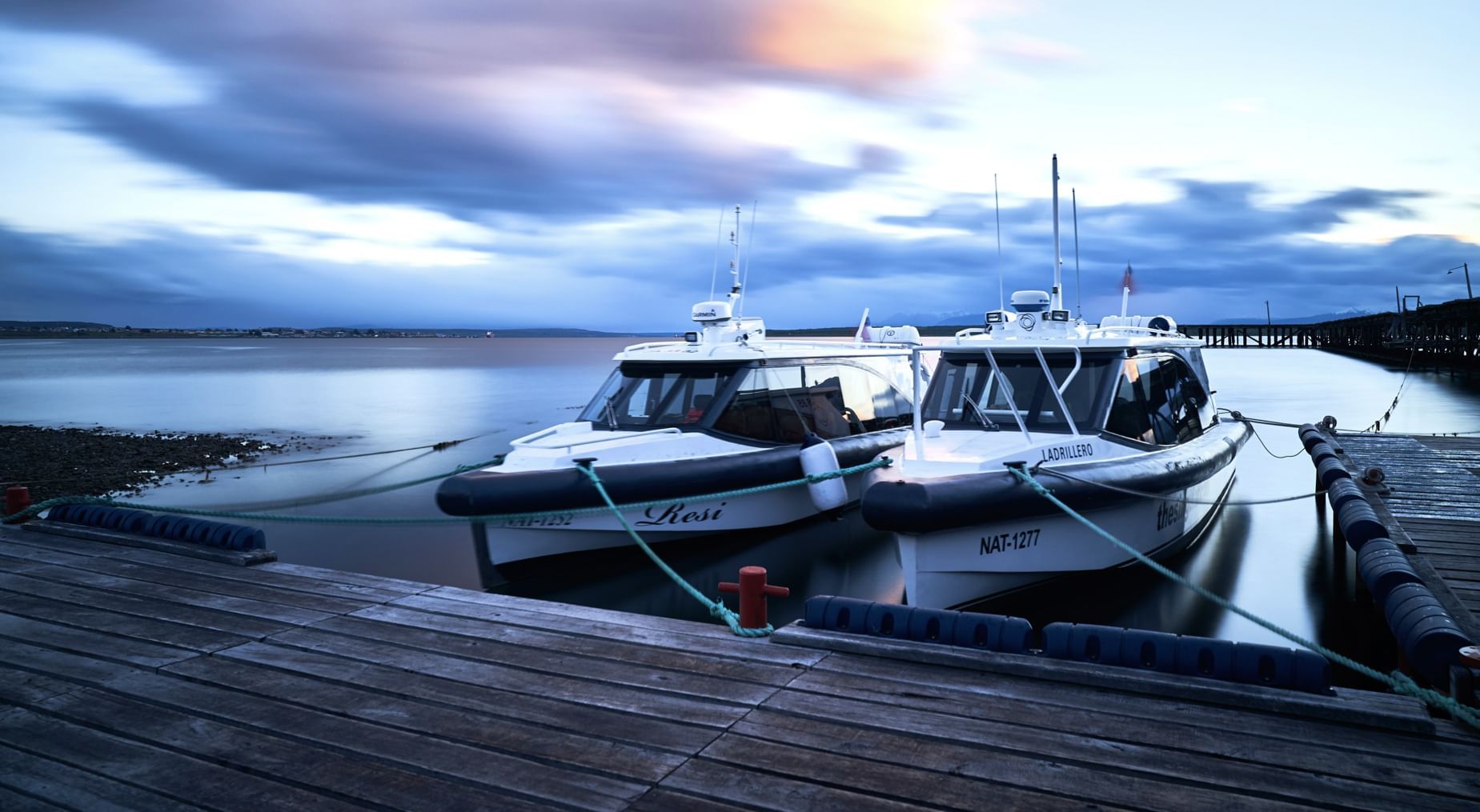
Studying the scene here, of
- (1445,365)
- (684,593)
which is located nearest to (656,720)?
(684,593)

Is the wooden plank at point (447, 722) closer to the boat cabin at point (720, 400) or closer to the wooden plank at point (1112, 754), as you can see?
the wooden plank at point (1112, 754)

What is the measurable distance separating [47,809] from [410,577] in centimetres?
833

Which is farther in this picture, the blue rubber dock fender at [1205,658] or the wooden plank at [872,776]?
the blue rubber dock fender at [1205,658]

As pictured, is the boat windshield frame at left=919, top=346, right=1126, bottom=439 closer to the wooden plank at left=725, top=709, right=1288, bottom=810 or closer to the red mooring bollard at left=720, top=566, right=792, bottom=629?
the red mooring bollard at left=720, top=566, right=792, bottom=629

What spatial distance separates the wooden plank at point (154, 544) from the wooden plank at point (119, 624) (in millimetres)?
1187

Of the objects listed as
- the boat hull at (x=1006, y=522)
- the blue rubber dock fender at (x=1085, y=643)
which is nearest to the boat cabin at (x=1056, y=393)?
the boat hull at (x=1006, y=522)

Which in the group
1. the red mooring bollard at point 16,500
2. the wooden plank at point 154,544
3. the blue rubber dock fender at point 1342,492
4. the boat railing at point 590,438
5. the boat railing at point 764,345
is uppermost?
the boat railing at point 764,345

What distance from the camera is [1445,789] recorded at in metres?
3.56

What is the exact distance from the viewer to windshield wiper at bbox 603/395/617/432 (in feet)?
39.2

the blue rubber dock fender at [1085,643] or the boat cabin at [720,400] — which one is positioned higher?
the boat cabin at [720,400]

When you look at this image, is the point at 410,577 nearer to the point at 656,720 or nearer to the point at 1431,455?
the point at 656,720

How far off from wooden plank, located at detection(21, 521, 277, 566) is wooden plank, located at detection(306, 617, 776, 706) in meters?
1.92

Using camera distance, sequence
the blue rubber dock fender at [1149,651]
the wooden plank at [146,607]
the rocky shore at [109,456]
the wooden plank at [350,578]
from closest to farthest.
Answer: the blue rubber dock fender at [1149,651] → the wooden plank at [146,607] → the wooden plank at [350,578] → the rocky shore at [109,456]

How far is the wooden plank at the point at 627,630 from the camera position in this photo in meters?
5.21
